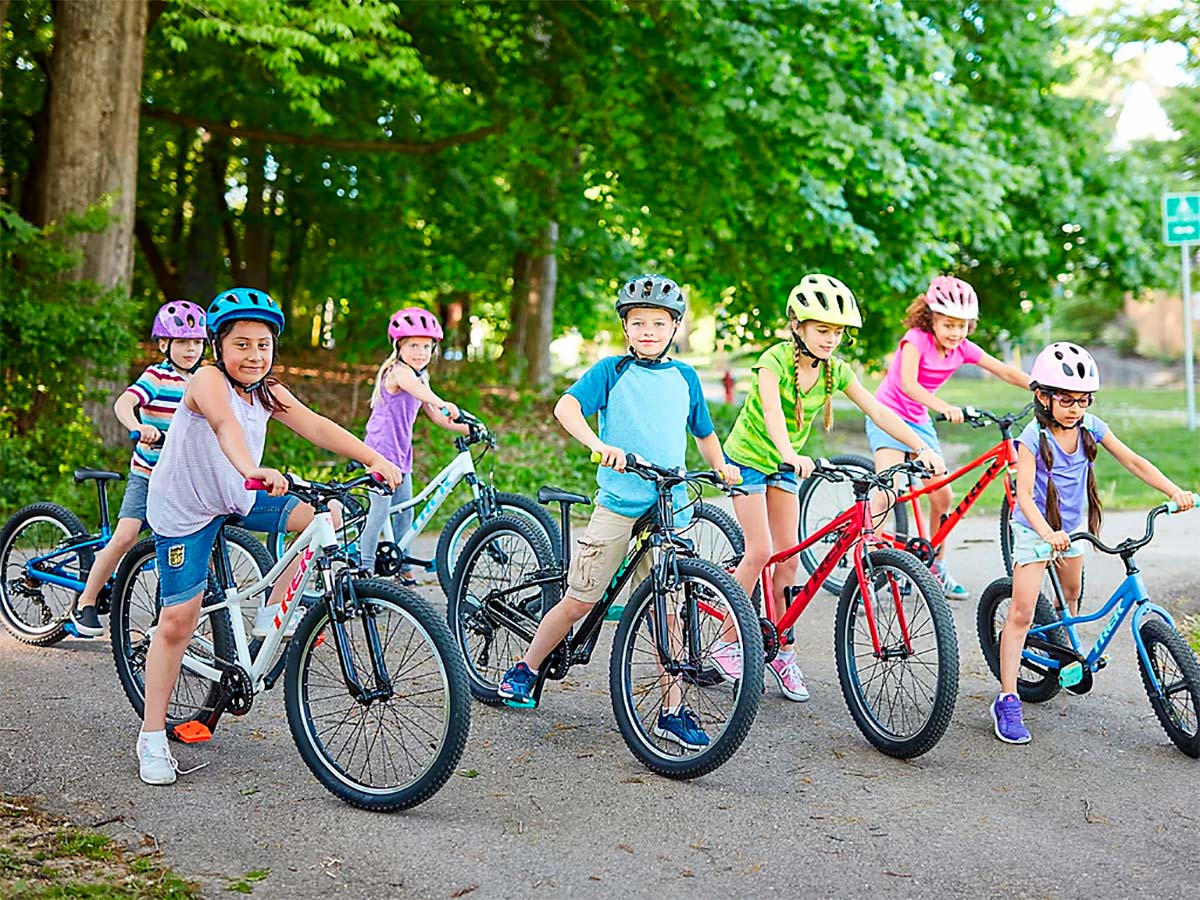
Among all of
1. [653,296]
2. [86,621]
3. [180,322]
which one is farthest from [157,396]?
[653,296]

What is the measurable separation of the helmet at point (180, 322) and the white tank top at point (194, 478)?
1972 mm

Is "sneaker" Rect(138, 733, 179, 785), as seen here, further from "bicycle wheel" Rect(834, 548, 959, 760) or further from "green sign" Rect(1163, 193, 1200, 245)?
"green sign" Rect(1163, 193, 1200, 245)

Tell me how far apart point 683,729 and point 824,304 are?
6.35 ft

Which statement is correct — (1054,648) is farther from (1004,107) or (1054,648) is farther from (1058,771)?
(1004,107)

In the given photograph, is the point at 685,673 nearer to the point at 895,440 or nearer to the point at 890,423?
the point at 890,423

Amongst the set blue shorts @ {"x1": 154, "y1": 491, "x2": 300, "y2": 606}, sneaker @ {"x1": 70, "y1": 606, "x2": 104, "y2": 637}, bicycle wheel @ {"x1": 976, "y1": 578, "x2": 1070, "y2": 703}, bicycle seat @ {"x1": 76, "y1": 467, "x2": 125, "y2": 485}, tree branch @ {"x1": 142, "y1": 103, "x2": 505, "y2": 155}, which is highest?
tree branch @ {"x1": 142, "y1": 103, "x2": 505, "y2": 155}

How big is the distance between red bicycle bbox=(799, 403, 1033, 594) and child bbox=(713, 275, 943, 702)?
49 centimetres

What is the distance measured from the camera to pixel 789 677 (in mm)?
6387

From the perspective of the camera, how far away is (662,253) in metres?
18.8

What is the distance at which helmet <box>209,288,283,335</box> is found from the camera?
16.1 feet

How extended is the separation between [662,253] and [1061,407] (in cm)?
1323

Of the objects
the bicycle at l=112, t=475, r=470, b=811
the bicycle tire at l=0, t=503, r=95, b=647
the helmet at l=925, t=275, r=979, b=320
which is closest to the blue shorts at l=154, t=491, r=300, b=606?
the bicycle at l=112, t=475, r=470, b=811

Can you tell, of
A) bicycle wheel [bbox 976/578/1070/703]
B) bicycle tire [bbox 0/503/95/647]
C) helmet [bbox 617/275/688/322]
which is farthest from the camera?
bicycle tire [bbox 0/503/95/647]

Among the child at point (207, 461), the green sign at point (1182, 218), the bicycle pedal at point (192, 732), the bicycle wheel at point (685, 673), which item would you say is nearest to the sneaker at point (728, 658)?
the bicycle wheel at point (685, 673)
